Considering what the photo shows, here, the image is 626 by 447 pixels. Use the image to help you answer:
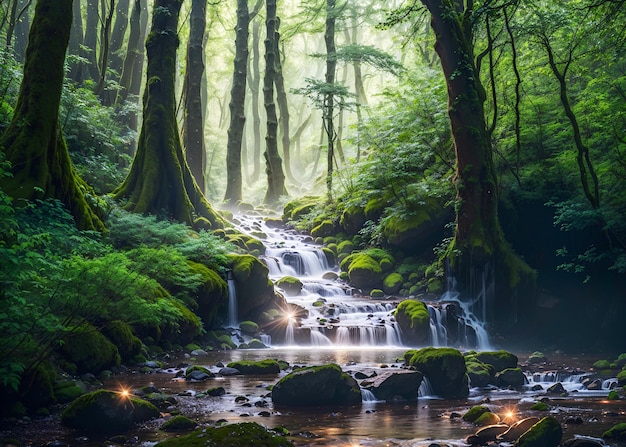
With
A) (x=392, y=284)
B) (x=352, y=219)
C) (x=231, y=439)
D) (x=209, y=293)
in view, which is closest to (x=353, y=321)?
(x=392, y=284)

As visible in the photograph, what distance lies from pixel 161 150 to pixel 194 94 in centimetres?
521

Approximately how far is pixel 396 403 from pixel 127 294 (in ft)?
15.0

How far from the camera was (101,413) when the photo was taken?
6.57 meters

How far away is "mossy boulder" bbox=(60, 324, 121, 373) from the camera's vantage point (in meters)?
8.65

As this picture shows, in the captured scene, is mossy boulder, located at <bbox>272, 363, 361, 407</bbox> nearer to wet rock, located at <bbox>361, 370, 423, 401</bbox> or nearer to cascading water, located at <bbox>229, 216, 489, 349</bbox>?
wet rock, located at <bbox>361, 370, 423, 401</bbox>

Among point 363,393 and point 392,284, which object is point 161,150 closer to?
point 392,284

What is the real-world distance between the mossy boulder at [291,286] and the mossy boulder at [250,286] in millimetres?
2159

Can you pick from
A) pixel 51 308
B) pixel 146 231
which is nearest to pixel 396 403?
pixel 51 308

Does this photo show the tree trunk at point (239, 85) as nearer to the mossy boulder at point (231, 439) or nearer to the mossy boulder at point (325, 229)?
the mossy boulder at point (325, 229)

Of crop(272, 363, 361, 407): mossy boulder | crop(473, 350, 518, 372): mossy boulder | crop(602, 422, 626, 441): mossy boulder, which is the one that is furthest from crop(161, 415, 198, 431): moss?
crop(473, 350, 518, 372): mossy boulder

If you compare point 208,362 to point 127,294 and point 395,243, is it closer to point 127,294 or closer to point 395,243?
point 127,294

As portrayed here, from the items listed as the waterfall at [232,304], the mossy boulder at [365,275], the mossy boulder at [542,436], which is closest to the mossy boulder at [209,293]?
the waterfall at [232,304]

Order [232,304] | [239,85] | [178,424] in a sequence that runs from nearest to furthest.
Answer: [178,424]
[232,304]
[239,85]

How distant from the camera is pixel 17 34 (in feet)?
81.7
